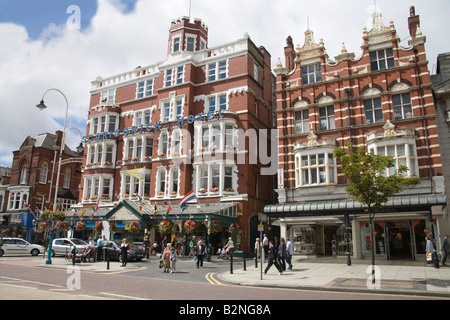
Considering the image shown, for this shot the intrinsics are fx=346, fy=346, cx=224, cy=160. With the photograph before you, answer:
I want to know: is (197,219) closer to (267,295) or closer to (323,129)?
(323,129)

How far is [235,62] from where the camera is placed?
33938 mm

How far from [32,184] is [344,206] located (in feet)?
142

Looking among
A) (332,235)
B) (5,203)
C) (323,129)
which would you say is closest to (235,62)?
(323,129)

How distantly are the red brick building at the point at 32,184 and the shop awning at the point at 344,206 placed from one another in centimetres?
3218

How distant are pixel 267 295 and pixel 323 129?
19052 mm

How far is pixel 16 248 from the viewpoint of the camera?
104 feet

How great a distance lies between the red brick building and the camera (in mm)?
47625

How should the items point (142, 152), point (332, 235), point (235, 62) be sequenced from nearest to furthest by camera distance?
1. point (332, 235)
2. point (235, 62)
3. point (142, 152)

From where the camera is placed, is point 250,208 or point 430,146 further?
point 250,208

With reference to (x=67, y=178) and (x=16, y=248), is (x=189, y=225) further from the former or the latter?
(x=67, y=178)

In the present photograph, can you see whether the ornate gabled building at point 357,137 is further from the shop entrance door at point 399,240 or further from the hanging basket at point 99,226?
the hanging basket at point 99,226

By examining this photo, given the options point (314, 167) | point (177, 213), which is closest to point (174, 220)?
point (177, 213)
